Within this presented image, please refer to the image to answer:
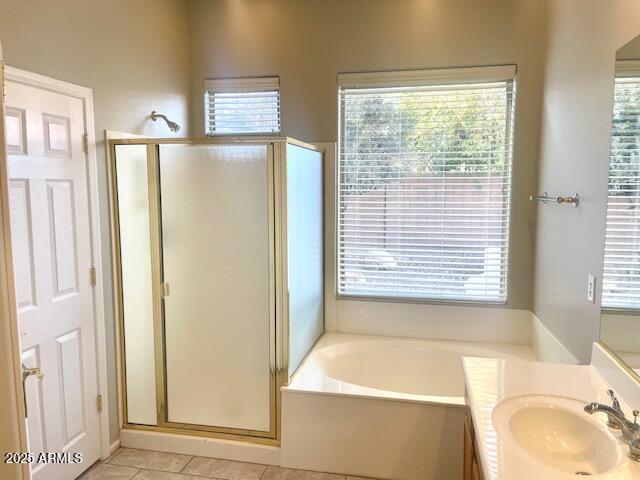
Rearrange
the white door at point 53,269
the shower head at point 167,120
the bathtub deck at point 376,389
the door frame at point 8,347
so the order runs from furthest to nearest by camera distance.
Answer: the shower head at point 167,120
the bathtub deck at point 376,389
the white door at point 53,269
the door frame at point 8,347

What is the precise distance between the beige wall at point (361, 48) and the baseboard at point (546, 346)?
0.23 metres

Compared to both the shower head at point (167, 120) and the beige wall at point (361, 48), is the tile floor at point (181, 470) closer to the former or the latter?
the beige wall at point (361, 48)

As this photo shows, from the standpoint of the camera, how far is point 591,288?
2121 millimetres

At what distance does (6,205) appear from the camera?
4.03 ft

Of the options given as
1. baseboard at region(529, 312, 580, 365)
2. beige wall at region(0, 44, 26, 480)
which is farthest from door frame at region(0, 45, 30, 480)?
baseboard at region(529, 312, 580, 365)

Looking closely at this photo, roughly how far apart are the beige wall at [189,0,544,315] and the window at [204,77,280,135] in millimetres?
60

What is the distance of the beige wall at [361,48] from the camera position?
3154 millimetres

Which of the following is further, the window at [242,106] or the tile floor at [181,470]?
the window at [242,106]

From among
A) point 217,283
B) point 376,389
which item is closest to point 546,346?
point 376,389

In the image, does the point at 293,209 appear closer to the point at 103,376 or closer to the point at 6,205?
the point at 103,376

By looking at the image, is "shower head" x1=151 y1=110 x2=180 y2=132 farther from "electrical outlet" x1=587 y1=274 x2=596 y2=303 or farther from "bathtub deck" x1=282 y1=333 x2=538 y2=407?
"electrical outlet" x1=587 y1=274 x2=596 y2=303

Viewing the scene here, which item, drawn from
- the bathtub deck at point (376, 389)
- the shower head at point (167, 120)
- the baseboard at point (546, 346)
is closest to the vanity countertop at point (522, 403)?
the baseboard at point (546, 346)

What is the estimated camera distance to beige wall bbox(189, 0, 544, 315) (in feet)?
10.3

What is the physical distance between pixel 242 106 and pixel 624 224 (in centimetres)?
268
